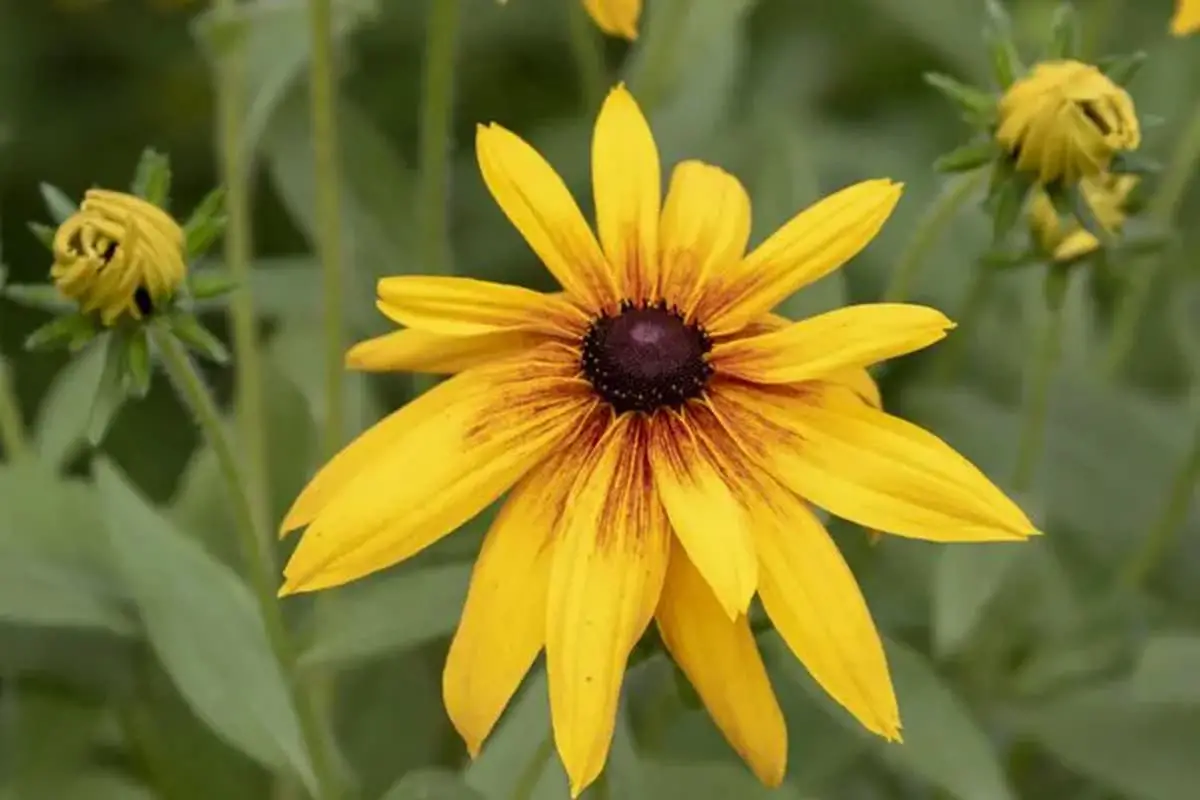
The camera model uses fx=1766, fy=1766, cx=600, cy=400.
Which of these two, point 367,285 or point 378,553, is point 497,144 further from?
point 367,285

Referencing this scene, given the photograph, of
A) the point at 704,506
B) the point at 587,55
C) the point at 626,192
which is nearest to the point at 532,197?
the point at 626,192

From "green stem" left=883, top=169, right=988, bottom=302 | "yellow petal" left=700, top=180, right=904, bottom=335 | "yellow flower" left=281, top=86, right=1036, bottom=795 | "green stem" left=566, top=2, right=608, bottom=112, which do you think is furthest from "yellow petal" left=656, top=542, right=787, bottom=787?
"green stem" left=566, top=2, right=608, bottom=112

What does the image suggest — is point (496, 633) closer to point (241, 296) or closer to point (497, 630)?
point (497, 630)

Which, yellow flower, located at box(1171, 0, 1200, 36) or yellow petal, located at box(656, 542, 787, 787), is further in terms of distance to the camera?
yellow flower, located at box(1171, 0, 1200, 36)

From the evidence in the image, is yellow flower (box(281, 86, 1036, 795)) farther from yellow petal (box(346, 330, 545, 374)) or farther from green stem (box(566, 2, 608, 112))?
green stem (box(566, 2, 608, 112))

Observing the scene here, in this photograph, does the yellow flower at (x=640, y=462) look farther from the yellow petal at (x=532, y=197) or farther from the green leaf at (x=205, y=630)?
the green leaf at (x=205, y=630)

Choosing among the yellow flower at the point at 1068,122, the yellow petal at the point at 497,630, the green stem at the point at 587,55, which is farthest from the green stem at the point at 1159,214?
the yellow petal at the point at 497,630
